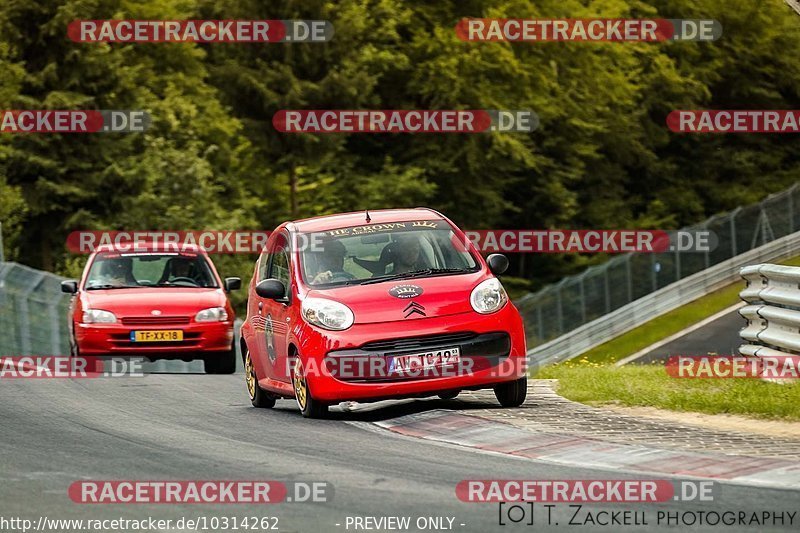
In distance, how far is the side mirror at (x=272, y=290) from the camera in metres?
13.2

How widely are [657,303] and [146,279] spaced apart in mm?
21500

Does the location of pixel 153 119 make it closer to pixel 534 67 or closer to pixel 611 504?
pixel 534 67

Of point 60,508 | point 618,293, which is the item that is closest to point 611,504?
point 60,508

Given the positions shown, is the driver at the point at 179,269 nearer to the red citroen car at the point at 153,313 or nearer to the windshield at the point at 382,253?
the red citroen car at the point at 153,313

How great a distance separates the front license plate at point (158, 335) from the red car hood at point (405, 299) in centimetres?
675

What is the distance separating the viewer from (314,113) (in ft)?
A: 161

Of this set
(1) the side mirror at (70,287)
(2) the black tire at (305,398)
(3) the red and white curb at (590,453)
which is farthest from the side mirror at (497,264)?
(1) the side mirror at (70,287)

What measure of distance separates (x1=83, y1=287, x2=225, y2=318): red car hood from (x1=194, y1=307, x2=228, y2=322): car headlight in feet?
0.18

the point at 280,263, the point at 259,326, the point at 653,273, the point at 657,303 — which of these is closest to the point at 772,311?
the point at 280,263

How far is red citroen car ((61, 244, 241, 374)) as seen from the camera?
19141 mm
